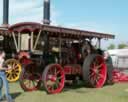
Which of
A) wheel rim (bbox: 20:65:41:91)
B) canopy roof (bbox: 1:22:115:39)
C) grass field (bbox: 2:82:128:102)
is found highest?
canopy roof (bbox: 1:22:115:39)

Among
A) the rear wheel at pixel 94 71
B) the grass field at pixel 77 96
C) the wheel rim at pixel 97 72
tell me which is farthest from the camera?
the wheel rim at pixel 97 72

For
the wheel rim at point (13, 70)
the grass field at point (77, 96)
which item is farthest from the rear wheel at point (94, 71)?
the wheel rim at point (13, 70)

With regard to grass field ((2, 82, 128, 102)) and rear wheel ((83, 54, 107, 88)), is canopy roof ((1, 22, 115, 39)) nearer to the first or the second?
rear wheel ((83, 54, 107, 88))

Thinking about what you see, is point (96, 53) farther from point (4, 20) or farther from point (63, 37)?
point (4, 20)

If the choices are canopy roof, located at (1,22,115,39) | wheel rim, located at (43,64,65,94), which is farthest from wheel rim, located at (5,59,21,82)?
wheel rim, located at (43,64,65,94)

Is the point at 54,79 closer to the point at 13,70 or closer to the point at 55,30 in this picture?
the point at 55,30

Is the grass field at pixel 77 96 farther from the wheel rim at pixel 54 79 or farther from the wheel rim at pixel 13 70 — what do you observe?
the wheel rim at pixel 13 70

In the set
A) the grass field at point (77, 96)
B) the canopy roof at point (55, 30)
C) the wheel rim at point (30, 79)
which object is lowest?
the grass field at point (77, 96)

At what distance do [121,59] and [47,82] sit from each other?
66.9 feet

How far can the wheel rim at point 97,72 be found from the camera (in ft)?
41.5

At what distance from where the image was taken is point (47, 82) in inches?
434

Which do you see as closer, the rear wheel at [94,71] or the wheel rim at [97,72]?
the rear wheel at [94,71]

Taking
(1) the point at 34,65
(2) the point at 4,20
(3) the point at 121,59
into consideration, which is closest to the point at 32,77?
(1) the point at 34,65

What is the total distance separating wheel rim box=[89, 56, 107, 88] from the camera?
499 inches
